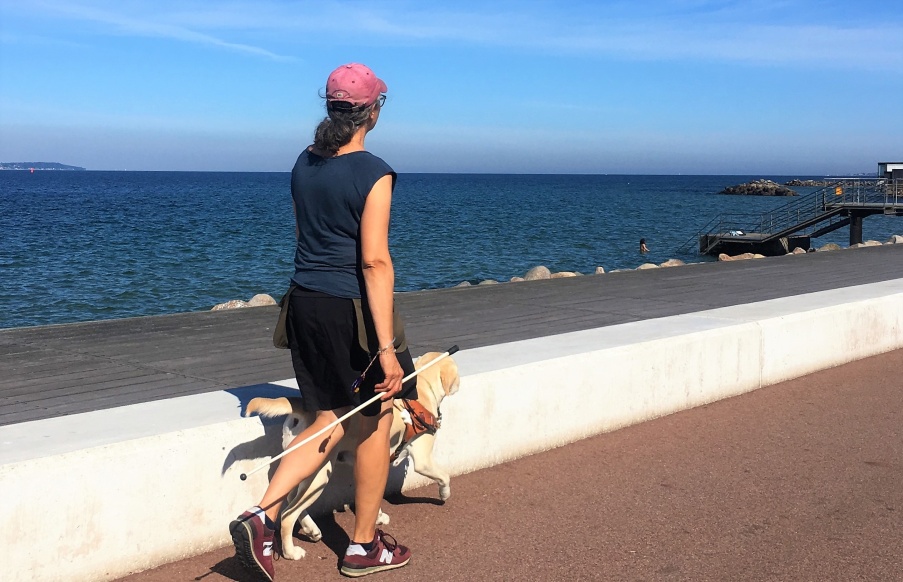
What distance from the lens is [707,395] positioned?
6.85m

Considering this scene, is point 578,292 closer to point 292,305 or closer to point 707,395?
point 707,395

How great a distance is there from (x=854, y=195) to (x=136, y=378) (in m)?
38.6

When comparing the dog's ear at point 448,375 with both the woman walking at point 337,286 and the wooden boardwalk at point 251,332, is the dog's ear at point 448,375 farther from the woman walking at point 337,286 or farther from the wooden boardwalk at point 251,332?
the wooden boardwalk at point 251,332

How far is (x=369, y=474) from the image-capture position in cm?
402

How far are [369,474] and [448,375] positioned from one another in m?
0.76

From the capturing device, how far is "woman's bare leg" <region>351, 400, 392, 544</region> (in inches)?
157

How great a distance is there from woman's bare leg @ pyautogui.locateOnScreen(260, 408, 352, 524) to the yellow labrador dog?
13 centimetres

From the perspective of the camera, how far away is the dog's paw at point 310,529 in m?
4.34

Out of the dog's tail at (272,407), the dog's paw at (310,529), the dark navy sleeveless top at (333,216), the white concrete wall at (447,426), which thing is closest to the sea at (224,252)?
the white concrete wall at (447,426)

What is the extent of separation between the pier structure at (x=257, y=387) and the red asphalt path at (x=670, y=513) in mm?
155

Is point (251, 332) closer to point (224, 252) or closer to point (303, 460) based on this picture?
point (303, 460)

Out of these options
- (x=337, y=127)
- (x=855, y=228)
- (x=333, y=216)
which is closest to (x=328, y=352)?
(x=333, y=216)

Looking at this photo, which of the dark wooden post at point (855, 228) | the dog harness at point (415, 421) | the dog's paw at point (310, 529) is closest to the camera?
the dog harness at point (415, 421)

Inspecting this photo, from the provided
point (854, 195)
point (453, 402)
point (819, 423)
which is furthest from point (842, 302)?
point (854, 195)
